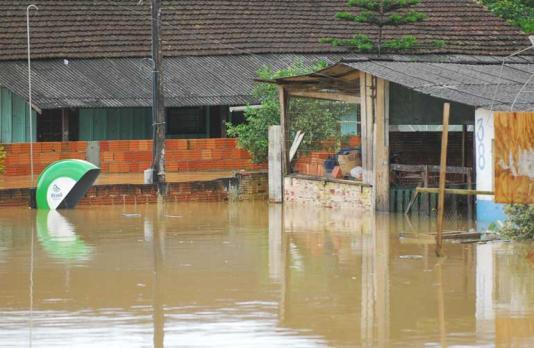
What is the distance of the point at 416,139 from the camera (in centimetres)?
2772

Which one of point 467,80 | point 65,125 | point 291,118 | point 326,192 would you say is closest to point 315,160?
point 326,192

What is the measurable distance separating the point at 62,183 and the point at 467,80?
870 cm

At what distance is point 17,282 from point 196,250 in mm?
3870

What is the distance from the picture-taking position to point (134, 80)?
119 feet

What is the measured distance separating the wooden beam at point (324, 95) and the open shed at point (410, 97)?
2 cm

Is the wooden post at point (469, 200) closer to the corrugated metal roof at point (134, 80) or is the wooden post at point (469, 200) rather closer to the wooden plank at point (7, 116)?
the corrugated metal roof at point (134, 80)

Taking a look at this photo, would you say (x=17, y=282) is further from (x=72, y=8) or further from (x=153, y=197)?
(x=72, y=8)

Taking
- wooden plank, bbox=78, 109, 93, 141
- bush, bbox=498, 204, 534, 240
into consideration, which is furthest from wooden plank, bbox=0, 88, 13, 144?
bush, bbox=498, 204, 534, 240

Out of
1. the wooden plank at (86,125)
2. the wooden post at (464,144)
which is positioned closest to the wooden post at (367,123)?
the wooden post at (464,144)

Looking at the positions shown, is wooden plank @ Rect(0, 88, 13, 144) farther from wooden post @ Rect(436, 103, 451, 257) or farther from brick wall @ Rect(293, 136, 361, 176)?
wooden post @ Rect(436, 103, 451, 257)

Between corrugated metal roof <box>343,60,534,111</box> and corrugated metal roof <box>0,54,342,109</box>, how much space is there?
31.9 ft

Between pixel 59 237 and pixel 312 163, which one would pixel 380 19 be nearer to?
pixel 312 163

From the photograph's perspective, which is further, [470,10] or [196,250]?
[470,10]

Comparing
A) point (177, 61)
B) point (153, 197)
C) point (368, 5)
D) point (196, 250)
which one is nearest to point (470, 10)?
point (368, 5)
